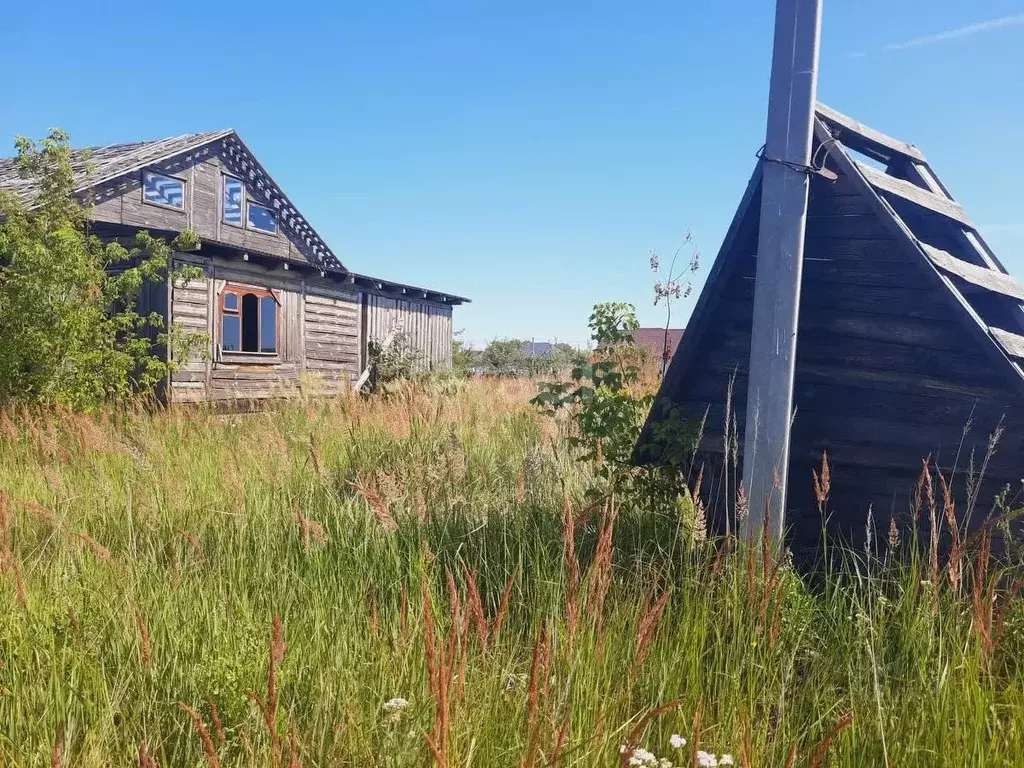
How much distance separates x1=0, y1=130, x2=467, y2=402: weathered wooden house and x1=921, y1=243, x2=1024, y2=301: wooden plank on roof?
10532 mm

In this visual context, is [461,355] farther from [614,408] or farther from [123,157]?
[614,408]

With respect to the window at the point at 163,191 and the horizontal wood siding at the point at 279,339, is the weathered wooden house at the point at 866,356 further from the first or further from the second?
the window at the point at 163,191

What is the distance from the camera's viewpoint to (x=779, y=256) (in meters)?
3.18

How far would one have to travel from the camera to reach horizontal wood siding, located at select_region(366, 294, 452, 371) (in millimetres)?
20436

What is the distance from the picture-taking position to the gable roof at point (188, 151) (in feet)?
52.7

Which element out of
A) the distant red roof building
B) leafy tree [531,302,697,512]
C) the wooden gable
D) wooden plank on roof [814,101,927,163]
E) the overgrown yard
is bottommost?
the overgrown yard

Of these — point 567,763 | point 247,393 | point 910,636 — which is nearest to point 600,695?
point 567,763

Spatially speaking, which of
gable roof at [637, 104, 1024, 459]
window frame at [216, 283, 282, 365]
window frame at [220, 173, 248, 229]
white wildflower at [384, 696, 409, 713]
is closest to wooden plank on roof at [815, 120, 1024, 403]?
gable roof at [637, 104, 1024, 459]

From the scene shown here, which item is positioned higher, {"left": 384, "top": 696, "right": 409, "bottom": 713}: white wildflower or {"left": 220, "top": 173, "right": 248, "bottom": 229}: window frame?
{"left": 220, "top": 173, "right": 248, "bottom": 229}: window frame

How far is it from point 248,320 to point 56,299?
7.34 metres

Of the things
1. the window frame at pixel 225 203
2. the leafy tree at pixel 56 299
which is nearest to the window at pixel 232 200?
the window frame at pixel 225 203

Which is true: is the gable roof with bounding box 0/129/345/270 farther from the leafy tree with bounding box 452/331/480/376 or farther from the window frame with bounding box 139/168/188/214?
the leafy tree with bounding box 452/331/480/376

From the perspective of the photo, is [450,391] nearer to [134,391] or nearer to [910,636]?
[134,391]

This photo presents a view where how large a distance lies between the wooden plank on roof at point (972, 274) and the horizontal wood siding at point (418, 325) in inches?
698
